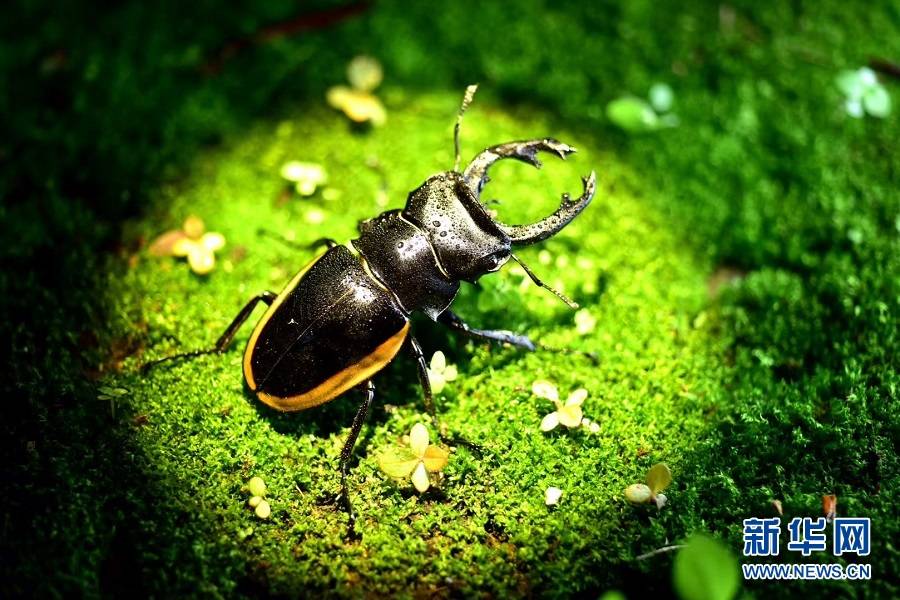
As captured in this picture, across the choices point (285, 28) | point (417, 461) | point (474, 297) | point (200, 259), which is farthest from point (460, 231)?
point (285, 28)

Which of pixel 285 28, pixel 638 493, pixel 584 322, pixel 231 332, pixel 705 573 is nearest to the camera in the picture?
pixel 705 573

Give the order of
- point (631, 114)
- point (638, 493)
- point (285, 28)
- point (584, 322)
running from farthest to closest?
point (285, 28) → point (631, 114) → point (584, 322) → point (638, 493)

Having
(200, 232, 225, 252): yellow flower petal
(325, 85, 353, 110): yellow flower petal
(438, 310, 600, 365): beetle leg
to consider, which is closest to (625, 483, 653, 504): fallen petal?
(438, 310, 600, 365): beetle leg

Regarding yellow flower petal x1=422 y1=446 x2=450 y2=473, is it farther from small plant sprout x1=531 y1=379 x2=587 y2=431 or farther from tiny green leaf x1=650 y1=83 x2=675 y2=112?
tiny green leaf x1=650 y1=83 x2=675 y2=112

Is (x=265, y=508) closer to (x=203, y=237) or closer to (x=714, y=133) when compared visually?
(x=203, y=237)

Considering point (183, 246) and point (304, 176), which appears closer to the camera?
point (183, 246)

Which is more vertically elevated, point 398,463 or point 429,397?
point 429,397

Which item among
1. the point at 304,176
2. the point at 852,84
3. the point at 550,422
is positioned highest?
the point at 852,84

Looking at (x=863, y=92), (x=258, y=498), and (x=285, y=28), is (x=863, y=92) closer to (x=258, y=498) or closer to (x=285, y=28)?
(x=285, y=28)
